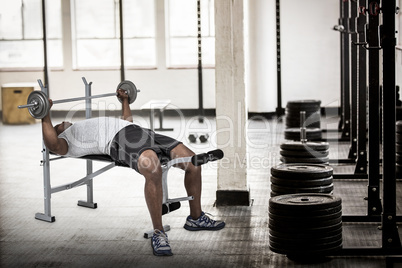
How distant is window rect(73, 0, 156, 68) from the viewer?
443 inches

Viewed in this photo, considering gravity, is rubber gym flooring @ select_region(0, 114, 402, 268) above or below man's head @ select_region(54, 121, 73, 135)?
below

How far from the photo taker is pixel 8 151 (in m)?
7.81

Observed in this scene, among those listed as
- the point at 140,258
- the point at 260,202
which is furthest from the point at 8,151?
the point at 140,258

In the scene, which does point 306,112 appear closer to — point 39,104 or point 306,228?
point 39,104

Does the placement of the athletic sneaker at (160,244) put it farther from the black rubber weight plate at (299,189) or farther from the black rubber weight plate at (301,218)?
the black rubber weight plate at (299,189)

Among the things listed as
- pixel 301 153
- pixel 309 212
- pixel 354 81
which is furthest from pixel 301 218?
pixel 354 81

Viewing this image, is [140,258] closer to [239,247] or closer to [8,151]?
[239,247]

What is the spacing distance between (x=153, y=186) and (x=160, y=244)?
319mm

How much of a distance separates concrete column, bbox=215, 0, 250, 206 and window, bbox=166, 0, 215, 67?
643 cm

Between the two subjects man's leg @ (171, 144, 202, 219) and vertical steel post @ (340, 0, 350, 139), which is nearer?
man's leg @ (171, 144, 202, 219)

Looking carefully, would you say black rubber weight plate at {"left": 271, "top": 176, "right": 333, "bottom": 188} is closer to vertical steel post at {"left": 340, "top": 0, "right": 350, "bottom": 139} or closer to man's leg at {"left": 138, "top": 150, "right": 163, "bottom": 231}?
man's leg at {"left": 138, "top": 150, "right": 163, "bottom": 231}

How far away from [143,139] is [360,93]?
2.18 meters

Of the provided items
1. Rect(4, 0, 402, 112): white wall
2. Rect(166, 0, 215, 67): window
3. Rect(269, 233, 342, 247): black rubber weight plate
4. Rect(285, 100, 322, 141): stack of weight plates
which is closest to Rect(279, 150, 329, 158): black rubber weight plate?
Rect(269, 233, 342, 247): black rubber weight plate

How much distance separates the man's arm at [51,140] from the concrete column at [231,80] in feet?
3.46
